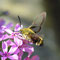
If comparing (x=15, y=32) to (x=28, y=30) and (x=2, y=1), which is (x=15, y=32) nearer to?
(x=28, y=30)

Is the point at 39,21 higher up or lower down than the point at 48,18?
higher up

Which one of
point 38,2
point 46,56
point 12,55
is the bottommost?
point 46,56

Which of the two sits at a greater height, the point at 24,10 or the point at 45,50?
the point at 24,10

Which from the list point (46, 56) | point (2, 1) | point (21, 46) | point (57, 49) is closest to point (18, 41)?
point (21, 46)

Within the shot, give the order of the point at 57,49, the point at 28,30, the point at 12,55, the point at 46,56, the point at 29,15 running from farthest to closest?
the point at 29,15
the point at 57,49
the point at 46,56
the point at 28,30
the point at 12,55

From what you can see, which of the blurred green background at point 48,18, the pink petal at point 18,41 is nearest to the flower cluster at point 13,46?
the pink petal at point 18,41

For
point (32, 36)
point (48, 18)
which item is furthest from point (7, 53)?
point (48, 18)

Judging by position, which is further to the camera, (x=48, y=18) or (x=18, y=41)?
(x=48, y=18)

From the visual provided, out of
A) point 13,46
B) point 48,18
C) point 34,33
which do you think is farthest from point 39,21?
point 48,18

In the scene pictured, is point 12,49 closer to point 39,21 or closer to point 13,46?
point 13,46
